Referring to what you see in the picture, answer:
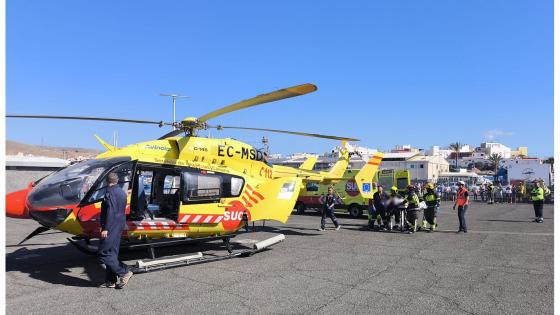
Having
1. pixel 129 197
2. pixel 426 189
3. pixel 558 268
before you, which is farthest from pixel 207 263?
pixel 426 189

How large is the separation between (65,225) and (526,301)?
669 centimetres

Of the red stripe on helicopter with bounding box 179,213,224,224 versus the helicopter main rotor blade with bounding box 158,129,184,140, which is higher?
the helicopter main rotor blade with bounding box 158,129,184,140

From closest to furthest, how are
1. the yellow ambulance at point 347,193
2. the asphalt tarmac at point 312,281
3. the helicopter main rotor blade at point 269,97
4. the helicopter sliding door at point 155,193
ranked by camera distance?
the asphalt tarmac at point 312,281 → the helicopter main rotor blade at point 269,97 → the helicopter sliding door at point 155,193 → the yellow ambulance at point 347,193

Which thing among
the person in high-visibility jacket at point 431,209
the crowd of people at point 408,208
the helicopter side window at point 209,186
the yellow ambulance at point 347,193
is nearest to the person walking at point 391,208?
the crowd of people at point 408,208

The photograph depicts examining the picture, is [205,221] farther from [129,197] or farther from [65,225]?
[65,225]

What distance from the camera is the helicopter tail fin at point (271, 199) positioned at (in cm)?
950

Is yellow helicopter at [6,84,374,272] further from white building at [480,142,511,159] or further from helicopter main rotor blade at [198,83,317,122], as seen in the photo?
white building at [480,142,511,159]

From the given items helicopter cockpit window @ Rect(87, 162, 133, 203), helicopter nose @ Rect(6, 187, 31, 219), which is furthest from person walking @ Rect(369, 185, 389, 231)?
helicopter nose @ Rect(6, 187, 31, 219)

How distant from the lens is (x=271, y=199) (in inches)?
381

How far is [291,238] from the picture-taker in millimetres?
11227

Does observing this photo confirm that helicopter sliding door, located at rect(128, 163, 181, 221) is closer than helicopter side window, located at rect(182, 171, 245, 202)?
Yes

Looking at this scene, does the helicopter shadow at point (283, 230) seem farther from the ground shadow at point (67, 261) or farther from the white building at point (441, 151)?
the white building at point (441, 151)

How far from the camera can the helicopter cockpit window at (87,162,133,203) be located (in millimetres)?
7062

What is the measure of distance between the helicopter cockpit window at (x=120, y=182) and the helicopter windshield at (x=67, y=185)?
130 mm
